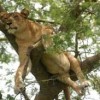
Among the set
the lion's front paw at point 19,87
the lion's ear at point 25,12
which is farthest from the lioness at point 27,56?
the lion's front paw at point 19,87

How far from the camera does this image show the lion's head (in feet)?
16.4

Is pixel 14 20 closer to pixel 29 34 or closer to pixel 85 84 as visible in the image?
pixel 29 34

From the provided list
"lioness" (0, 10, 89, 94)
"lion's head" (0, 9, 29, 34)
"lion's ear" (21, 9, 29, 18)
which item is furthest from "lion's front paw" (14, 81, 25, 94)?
"lion's ear" (21, 9, 29, 18)

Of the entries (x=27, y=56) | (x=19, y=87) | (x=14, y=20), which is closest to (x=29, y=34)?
(x=14, y=20)

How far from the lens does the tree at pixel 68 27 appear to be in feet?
14.2

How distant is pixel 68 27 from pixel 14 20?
969 millimetres

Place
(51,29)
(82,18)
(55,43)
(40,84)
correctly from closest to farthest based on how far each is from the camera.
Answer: (55,43)
(82,18)
(51,29)
(40,84)

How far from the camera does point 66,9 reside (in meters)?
4.61

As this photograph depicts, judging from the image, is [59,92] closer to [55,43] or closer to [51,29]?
[51,29]

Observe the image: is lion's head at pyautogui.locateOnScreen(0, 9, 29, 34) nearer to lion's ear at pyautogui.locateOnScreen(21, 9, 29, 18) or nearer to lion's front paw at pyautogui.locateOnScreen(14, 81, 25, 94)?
lion's ear at pyautogui.locateOnScreen(21, 9, 29, 18)

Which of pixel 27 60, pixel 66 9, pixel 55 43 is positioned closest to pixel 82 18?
pixel 66 9

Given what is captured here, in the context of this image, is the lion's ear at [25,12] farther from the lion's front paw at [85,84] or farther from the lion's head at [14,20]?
the lion's front paw at [85,84]

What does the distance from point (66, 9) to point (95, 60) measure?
2.84ft

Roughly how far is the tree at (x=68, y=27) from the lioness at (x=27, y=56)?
0.09 metres
